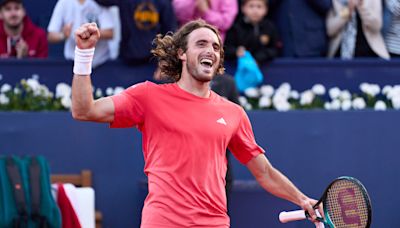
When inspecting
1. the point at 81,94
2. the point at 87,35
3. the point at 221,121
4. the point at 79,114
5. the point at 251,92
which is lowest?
the point at 251,92

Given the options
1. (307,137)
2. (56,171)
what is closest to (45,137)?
(56,171)

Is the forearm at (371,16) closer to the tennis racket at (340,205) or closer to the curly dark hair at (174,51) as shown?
the curly dark hair at (174,51)

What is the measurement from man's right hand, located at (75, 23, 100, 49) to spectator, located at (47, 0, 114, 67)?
4.13 m

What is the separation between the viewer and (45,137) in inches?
345

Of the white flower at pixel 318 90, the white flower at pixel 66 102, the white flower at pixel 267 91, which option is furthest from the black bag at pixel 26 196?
the white flower at pixel 318 90

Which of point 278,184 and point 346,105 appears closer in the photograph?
point 278,184

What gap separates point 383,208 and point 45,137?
2.94 m

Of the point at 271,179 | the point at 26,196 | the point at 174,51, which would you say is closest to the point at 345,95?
the point at 26,196

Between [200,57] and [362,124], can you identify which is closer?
[200,57]

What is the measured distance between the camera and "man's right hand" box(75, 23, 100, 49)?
489 cm

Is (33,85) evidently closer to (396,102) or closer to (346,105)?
(346,105)

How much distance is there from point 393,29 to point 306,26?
82 cm

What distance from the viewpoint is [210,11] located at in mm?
9148

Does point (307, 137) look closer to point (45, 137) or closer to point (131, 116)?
point (45, 137)
